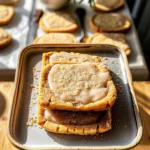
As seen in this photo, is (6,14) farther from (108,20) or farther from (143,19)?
(143,19)

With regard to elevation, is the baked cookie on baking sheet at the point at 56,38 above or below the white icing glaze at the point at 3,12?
above

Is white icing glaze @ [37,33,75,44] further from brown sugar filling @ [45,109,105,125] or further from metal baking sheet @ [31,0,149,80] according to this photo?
brown sugar filling @ [45,109,105,125]

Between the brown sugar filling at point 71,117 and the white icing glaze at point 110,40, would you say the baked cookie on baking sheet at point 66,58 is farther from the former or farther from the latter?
the white icing glaze at point 110,40

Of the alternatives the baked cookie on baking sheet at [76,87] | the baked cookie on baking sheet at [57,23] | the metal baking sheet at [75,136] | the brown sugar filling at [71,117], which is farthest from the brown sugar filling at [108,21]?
the brown sugar filling at [71,117]

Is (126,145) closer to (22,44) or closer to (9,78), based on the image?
(9,78)

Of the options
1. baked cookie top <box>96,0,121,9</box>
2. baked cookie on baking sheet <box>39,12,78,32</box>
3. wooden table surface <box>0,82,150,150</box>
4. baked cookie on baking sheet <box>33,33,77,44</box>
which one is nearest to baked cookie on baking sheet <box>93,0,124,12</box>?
baked cookie top <box>96,0,121,9</box>

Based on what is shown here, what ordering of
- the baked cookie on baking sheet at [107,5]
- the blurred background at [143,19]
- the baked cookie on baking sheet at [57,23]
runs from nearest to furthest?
the baked cookie on baking sheet at [57,23], the baked cookie on baking sheet at [107,5], the blurred background at [143,19]

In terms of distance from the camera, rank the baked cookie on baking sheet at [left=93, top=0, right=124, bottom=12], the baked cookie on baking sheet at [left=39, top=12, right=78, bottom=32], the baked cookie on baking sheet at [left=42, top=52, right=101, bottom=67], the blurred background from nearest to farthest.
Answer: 1. the baked cookie on baking sheet at [left=42, top=52, right=101, bottom=67]
2. the baked cookie on baking sheet at [left=39, top=12, right=78, bottom=32]
3. the baked cookie on baking sheet at [left=93, top=0, right=124, bottom=12]
4. the blurred background
